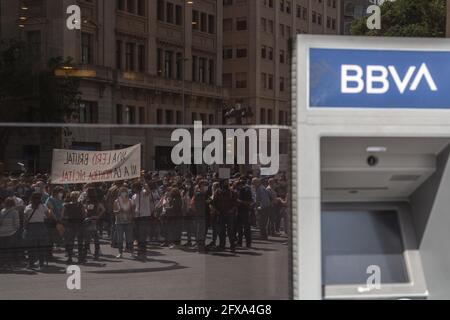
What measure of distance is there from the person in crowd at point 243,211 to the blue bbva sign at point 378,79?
459 cm

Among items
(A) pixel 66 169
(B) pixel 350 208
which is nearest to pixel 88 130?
(A) pixel 66 169

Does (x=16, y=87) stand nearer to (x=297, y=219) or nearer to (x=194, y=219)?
(x=194, y=219)

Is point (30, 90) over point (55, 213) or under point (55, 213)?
over

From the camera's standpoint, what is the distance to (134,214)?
288 inches

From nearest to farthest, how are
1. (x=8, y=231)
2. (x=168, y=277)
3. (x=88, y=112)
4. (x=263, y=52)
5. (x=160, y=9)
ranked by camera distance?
(x=168, y=277), (x=8, y=231), (x=88, y=112), (x=263, y=52), (x=160, y=9)

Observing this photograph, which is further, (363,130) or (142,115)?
(142,115)

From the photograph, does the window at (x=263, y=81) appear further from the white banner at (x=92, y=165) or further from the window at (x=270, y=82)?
the white banner at (x=92, y=165)

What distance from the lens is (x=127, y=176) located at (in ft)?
23.4

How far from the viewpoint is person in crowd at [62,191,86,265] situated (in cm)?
700

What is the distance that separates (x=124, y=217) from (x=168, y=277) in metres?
0.92

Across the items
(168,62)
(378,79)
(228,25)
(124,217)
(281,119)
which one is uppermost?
(228,25)

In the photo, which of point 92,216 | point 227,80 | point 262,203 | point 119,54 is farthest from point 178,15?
point 92,216

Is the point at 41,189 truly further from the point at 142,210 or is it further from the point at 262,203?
the point at 262,203

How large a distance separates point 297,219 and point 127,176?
453 centimetres
